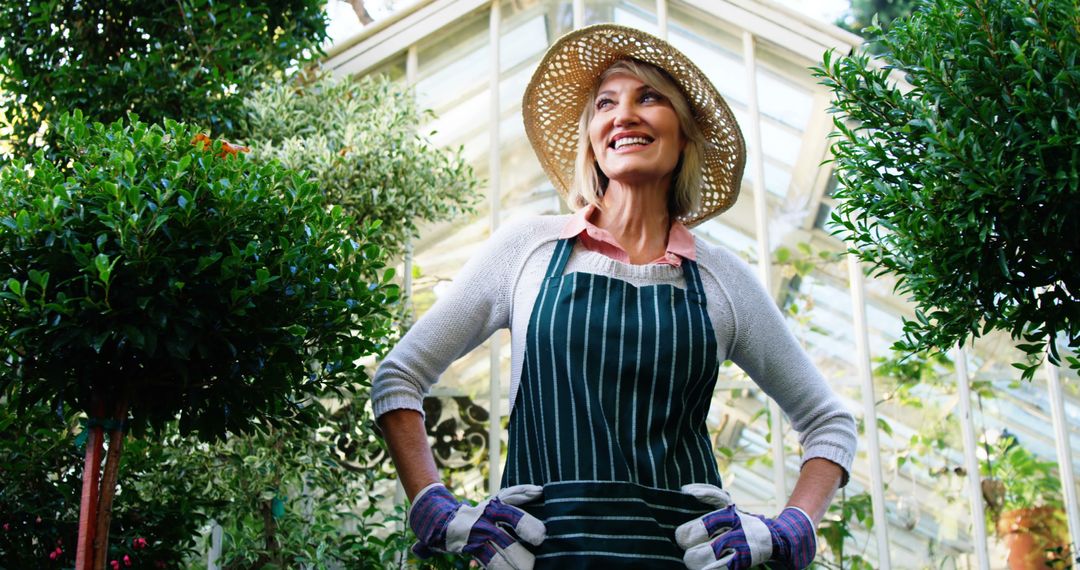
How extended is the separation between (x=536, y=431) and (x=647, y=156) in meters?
0.60

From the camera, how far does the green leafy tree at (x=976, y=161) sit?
1775 mm

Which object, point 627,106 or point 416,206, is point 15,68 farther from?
point 627,106

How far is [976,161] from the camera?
181cm

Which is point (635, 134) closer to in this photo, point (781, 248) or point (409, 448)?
point (409, 448)

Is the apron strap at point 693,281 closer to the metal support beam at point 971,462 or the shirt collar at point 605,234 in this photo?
the shirt collar at point 605,234

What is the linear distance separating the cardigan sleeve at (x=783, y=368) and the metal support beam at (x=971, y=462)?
131 cm

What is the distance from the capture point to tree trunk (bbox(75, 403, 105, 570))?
1801mm

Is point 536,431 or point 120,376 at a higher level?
point 120,376

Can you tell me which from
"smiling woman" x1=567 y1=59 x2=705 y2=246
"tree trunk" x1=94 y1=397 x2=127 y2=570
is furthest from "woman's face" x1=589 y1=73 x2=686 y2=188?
"tree trunk" x1=94 y1=397 x2=127 y2=570

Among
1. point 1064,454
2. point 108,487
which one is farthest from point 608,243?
point 1064,454

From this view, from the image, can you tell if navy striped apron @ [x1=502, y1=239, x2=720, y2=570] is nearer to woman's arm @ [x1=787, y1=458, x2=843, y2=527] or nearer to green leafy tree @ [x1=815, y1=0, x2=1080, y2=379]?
woman's arm @ [x1=787, y1=458, x2=843, y2=527]

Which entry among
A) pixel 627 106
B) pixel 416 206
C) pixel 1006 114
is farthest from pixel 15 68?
pixel 1006 114

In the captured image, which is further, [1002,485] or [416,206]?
[1002,485]

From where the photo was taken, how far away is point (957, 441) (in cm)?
373
